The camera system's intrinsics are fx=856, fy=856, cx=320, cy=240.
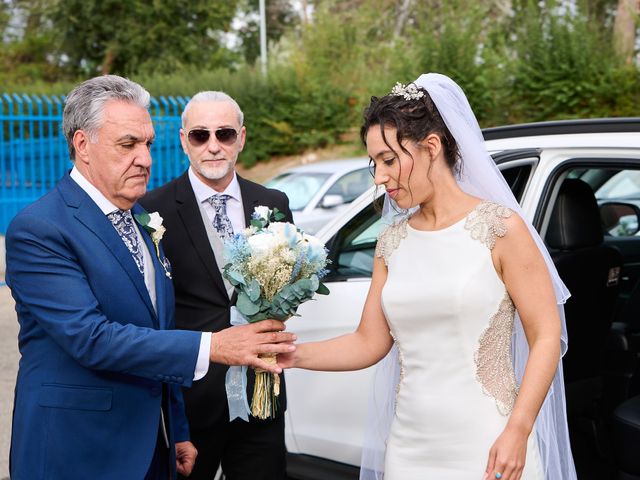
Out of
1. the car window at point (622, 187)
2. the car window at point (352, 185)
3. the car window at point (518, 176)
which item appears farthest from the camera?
the car window at point (352, 185)

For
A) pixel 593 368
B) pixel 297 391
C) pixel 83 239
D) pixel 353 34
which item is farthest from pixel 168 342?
pixel 353 34

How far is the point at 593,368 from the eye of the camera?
4789mm

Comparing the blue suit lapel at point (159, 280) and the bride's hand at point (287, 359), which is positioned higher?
the blue suit lapel at point (159, 280)

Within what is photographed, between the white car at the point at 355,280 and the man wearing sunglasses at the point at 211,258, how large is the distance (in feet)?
2.34

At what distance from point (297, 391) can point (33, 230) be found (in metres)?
2.19

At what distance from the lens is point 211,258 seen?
342cm

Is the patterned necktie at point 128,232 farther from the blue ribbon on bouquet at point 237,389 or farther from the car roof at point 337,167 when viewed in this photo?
the car roof at point 337,167

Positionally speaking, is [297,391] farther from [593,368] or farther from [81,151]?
[81,151]

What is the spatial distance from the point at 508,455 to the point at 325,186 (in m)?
8.84

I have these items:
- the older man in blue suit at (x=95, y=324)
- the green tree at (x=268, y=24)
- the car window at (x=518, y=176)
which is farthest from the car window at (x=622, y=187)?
the green tree at (x=268, y=24)

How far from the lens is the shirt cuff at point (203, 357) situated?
2.67 meters

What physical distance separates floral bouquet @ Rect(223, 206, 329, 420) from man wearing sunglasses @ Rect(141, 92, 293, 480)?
554mm

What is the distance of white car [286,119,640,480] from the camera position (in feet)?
12.3

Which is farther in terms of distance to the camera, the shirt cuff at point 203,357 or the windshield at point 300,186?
the windshield at point 300,186
